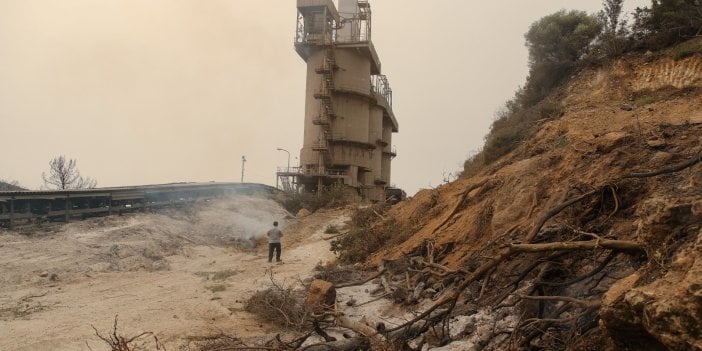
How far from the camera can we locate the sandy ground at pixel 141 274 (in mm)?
8578

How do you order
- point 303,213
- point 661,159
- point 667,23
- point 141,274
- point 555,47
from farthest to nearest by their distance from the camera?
point 303,213 → point 555,47 → point 667,23 → point 141,274 → point 661,159

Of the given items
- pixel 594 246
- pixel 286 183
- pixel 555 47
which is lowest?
pixel 594 246

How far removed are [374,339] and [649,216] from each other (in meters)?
2.95

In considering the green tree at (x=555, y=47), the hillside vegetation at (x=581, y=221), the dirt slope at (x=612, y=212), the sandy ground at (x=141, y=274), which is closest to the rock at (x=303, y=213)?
the sandy ground at (x=141, y=274)

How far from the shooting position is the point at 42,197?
17.8 m

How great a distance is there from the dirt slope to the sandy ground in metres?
4.27

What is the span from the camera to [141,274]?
14141mm

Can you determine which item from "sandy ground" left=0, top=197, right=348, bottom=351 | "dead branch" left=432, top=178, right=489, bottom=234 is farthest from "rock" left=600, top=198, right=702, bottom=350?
"dead branch" left=432, top=178, right=489, bottom=234

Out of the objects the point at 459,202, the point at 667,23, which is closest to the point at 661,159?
the point at 459,202

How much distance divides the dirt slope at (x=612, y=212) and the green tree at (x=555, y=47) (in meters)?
3.81

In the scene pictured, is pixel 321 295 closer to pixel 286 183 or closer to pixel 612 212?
pixel 612 212

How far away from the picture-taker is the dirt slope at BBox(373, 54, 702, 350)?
119 inches

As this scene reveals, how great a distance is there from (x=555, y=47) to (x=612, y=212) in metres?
20.6

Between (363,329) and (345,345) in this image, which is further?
(363,329)
